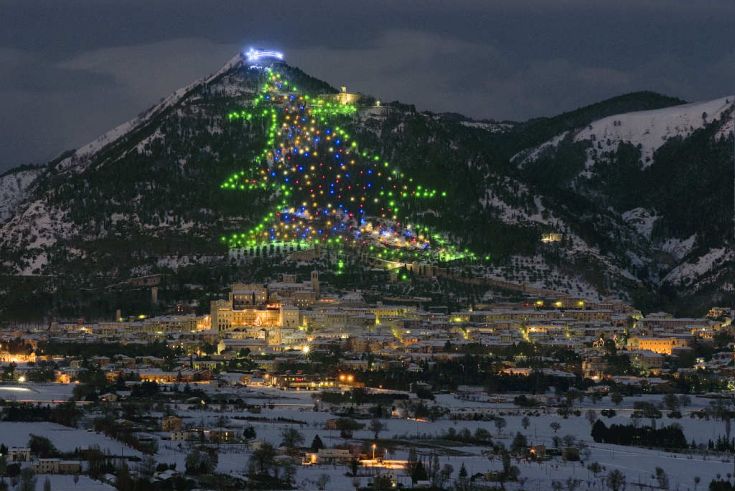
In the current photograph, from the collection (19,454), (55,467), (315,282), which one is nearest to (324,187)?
(315,282)

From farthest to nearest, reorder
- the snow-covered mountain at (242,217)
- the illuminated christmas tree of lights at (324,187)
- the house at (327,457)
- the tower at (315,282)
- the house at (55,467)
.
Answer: the snow-covered mountain at (242,217) < the illuminated christmas tree of lights at (324,187) < the tower at (315,282) < the house at (327,457) < the house at (55,467)

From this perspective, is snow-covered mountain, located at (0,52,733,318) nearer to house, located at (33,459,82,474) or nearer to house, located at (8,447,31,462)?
house, located at (8,447,31,462)

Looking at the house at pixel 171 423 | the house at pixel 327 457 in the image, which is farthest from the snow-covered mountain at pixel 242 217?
the house at pixel 327 457

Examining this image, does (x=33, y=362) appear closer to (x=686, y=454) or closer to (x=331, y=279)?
(x=331, y=279)

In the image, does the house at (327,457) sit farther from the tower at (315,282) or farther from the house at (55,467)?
the tower at (315,282)

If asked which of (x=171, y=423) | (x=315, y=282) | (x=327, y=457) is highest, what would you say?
(x=315, y=282)

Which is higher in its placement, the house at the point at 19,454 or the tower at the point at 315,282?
the tower at the point at 315,282

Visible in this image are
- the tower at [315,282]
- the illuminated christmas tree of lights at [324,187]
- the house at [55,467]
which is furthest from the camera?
the illuminated christmas tree of lights at [324,187]

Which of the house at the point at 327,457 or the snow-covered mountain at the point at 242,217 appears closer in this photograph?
the house at the point at 327,457

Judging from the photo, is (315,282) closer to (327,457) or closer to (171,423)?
(171,423)
